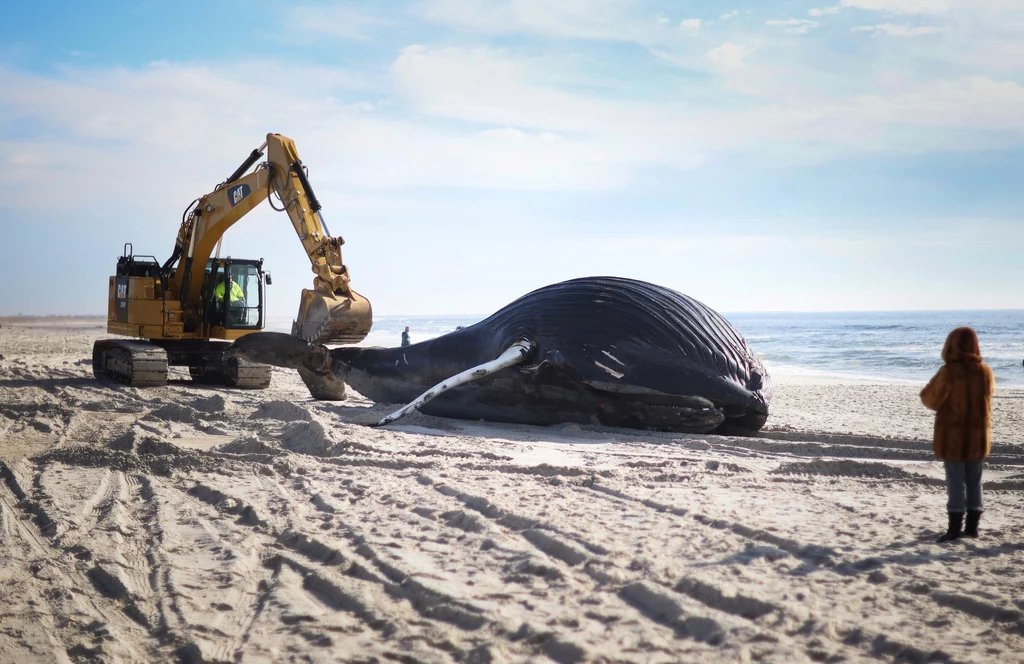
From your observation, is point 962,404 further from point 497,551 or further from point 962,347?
point 497,551

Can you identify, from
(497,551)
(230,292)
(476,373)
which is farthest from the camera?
(230,292)

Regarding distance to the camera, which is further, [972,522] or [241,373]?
[241,373]

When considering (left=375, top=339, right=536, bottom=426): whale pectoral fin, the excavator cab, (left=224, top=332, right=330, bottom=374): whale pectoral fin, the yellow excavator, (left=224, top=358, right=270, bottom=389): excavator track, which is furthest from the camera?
the excavator cab

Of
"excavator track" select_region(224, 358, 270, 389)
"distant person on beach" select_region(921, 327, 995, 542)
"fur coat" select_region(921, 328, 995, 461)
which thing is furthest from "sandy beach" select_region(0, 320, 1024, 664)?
"excavator track" select_region(224, 358, 270, 389)

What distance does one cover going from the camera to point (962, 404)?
172 inches

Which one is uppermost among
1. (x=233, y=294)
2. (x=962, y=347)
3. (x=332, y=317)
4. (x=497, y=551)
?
(x=233, y=294)

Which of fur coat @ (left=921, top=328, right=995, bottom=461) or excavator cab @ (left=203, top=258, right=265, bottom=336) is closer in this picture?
fur coat @ (left=921, top=328, right=995, bottom=461)

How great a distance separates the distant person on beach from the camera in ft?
14.3

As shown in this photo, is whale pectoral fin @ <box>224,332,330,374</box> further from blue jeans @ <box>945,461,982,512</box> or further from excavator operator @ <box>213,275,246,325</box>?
blue jeans @ <box>945,461,982,512</box>

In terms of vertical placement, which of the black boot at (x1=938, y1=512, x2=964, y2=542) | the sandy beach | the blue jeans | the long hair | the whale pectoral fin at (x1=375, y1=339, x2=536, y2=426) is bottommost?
the sandy beach

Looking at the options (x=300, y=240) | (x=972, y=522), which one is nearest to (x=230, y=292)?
(x=300, y=240)

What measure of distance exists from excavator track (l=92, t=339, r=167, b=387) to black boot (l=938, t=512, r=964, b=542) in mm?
12944

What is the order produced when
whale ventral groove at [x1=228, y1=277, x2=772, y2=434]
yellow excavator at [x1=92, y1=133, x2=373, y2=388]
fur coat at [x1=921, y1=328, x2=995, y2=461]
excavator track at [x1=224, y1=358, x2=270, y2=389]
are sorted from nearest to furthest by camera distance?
fur coat at [x1=921, y1=328, x2=995, y2=461], whale ventral groove at [x1=228, y1=277, x2=772, y2=434], yellow excavator at [x1=92, y1=133, x2=373, y2=388], excavator track at [x1=224, y1=358, x2=270, y2=389]

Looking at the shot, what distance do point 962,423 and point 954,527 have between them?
1.84 feet
